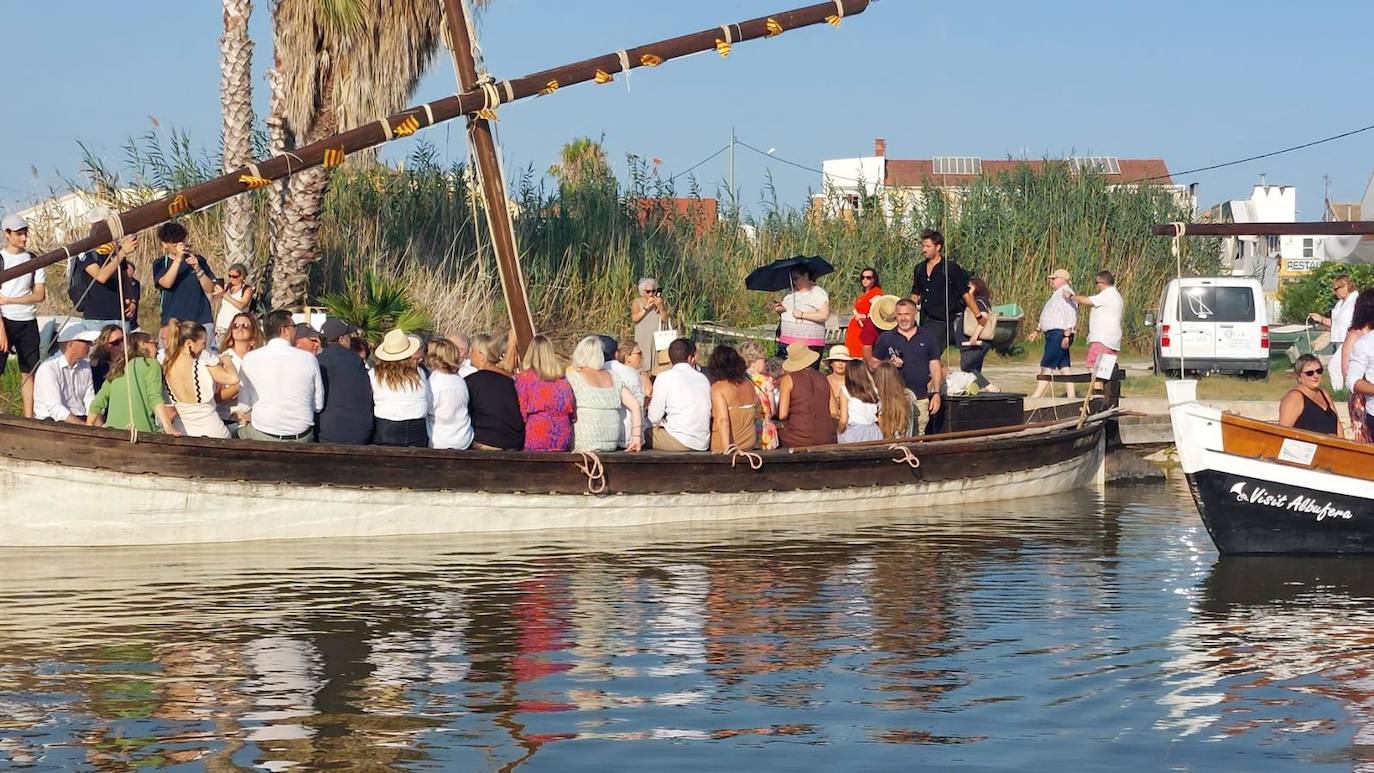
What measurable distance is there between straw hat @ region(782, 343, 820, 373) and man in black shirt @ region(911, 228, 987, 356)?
322cm

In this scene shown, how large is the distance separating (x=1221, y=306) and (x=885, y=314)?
7061 millimetres

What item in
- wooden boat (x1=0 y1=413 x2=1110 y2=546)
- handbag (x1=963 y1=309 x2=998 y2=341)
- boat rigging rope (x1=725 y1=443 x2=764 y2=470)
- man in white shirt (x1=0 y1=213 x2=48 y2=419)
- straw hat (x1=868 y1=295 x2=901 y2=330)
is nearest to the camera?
wooden boat (x1=0 y1=413 x2=1110 y2=546)

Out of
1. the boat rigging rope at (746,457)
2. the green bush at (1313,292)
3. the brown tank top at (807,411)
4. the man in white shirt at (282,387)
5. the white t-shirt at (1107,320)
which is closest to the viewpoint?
the man in white shirt at (282,387)

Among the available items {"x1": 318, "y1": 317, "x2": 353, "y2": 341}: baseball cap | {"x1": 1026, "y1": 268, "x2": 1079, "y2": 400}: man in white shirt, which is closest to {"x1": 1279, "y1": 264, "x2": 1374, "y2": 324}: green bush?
{"x1": 1026, "y1": 268, "x2": 1079, "y2": 400}: man in white shirt

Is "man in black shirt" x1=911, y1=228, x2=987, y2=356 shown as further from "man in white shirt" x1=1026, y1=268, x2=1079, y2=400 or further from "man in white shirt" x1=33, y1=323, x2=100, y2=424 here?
"man in white shirt" x1=33, y1=323, x2=100, y2=424

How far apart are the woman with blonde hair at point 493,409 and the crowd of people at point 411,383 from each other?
0.01 meters

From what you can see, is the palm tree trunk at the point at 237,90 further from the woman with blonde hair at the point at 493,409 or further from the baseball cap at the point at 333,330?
the woman with blonde hair at the point at 493,409

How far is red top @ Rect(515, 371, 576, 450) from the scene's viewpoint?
14508 mm

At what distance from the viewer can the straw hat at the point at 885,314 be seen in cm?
1848

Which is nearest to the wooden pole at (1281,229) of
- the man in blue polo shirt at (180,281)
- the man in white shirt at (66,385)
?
the man in blue polo shirt at (180,281)

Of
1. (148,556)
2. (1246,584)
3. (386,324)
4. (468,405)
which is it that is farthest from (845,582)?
(386,324)

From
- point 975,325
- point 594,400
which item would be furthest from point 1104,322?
point 594,400

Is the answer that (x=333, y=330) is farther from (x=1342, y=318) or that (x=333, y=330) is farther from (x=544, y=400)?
(x=1342, y=318)

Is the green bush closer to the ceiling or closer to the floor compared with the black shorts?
closer to the ceiling
